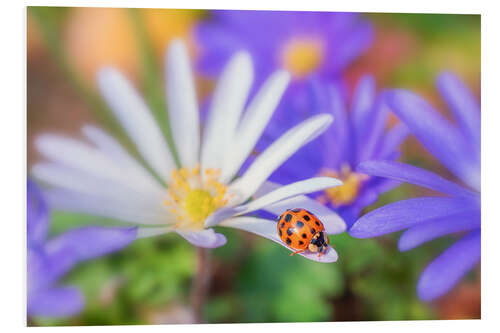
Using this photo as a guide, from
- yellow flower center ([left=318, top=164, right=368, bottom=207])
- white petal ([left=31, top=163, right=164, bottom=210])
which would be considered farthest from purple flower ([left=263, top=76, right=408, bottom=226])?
white petal ([left=31, top=163, right=164, bottom=210])

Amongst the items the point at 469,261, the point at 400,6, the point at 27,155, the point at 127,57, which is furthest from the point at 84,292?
the point at 400,6

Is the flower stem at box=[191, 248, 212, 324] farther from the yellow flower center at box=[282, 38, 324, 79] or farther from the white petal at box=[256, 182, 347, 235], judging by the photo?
the yellow flower center at box=[282, 38, 324, 79]

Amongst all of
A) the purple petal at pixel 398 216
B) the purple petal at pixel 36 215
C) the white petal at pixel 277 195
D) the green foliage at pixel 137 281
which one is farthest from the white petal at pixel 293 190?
the purple petal at pixel 36 215

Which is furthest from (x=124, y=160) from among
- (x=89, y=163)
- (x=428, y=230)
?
(x=428, y=230)

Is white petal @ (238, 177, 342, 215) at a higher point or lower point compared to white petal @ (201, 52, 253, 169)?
lower

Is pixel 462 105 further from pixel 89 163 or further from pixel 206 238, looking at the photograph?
pixel 89 163

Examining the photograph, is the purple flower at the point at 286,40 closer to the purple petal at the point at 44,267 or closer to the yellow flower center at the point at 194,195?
the yellow flower center at the point at 194,195
